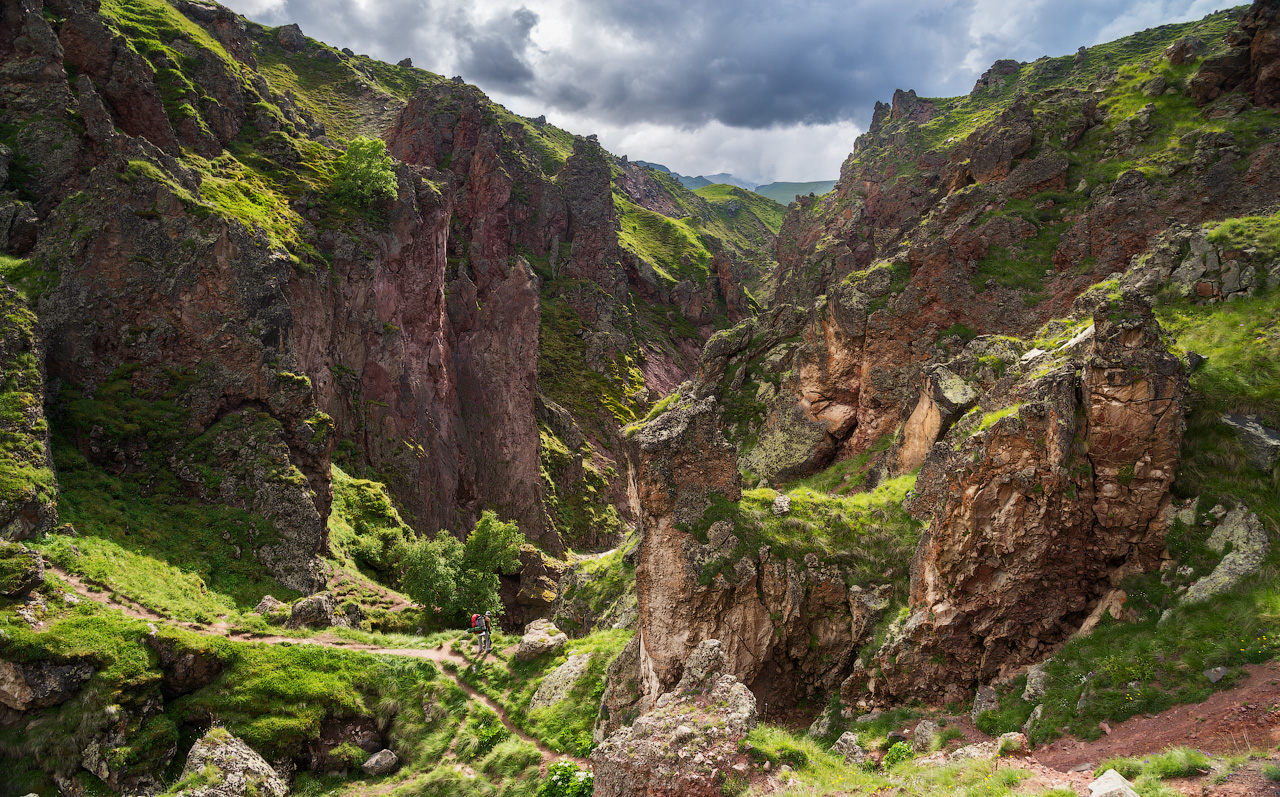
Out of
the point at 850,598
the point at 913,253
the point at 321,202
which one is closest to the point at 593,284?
the point at 321,202

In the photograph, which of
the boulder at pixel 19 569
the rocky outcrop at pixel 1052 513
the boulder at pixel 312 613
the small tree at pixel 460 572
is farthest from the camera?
the small tree at pixel 460 572

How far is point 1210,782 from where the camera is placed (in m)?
8.13

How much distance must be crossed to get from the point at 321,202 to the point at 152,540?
3940 cm

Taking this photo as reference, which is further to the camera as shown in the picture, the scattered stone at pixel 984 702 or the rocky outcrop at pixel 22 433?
the rocky outcrop at pixel 22 433

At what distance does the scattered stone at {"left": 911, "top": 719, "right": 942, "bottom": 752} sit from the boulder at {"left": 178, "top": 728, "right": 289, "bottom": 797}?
73.7 ft

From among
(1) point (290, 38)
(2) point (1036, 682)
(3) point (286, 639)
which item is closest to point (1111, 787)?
(2) point (1036, 682)

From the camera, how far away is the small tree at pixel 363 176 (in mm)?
60156

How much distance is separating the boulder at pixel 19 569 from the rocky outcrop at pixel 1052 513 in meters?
32.3

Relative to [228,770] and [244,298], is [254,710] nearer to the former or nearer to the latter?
[228,770]

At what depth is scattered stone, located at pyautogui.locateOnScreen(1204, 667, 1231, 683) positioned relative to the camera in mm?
10562

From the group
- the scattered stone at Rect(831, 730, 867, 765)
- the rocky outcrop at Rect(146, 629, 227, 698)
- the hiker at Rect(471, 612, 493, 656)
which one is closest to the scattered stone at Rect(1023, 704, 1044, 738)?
the scattered stone at Rect(831, 730, 867, 765)

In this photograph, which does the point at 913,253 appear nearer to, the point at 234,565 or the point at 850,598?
the point at 850,598

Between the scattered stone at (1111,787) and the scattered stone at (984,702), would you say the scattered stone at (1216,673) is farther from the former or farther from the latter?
the scattered stone at (984,702)

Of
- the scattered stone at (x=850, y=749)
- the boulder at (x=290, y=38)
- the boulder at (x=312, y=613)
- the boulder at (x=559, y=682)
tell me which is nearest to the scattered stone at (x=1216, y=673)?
the scattered stone at (x=850, y=749)
